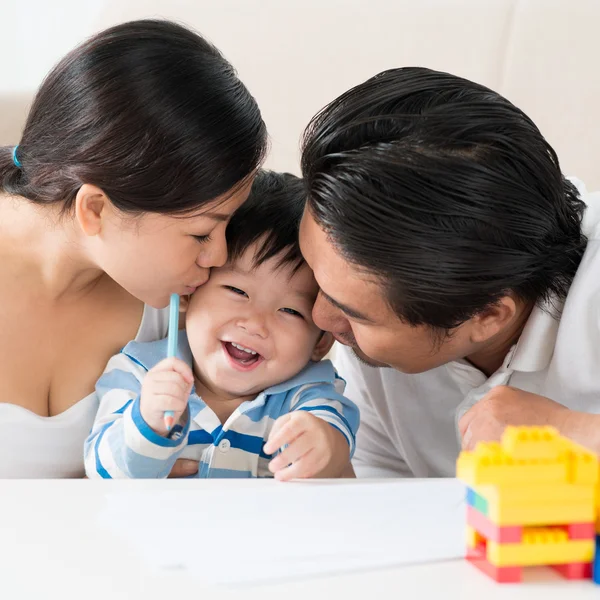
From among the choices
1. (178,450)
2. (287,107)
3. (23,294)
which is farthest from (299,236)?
(287,107)

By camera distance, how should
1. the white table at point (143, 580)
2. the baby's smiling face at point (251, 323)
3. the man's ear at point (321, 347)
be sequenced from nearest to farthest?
the white table at point (143, 580) < the baby's smiling face at point (251, 323) < the man's ear at point (321, 347)

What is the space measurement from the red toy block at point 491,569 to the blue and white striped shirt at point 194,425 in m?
0.52

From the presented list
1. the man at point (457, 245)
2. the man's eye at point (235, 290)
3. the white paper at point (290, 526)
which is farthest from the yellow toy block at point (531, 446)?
the man's eye at point (235, 290)

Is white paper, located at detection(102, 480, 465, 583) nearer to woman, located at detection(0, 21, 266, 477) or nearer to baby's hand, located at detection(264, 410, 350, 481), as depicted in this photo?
baby's hand, located at detection(264, 410, 350, 481)

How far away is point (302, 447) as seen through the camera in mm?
1051

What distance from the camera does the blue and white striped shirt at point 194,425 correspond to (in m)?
1.10

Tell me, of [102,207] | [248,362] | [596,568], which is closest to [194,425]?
[248,362]

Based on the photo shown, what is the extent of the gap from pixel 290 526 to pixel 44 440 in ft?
2.02

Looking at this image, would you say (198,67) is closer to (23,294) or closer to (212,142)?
(212,142)

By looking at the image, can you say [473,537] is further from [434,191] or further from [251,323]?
[251,323]

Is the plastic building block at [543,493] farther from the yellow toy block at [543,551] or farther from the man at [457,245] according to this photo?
the man at [457,245]

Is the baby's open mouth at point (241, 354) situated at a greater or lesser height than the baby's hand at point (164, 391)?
lesser

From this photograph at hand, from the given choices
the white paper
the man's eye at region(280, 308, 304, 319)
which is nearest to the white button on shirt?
the man's eye at region(280, 308, 304, 319)

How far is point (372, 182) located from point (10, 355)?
60cm
